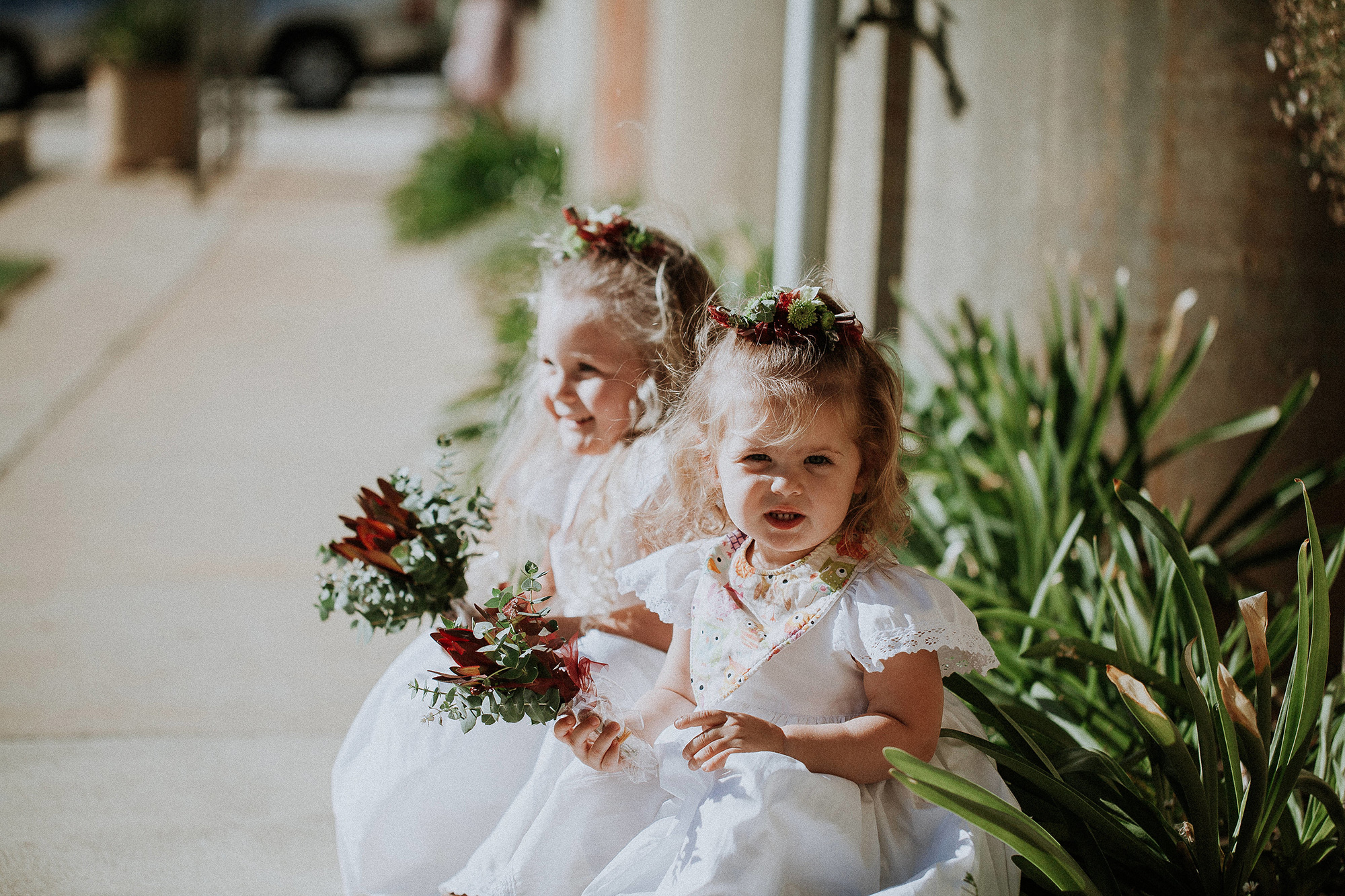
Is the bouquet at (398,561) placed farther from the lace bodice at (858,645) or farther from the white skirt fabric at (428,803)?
the lace bodice at (858,645)

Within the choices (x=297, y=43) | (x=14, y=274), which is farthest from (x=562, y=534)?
(x=297, y=43)

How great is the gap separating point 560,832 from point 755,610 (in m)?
0.45

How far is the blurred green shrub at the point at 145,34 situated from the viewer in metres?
11.4

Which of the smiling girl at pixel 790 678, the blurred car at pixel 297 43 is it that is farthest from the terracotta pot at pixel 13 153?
the smiling girl at pixel 790 678

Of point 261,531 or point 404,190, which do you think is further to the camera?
point 404,190

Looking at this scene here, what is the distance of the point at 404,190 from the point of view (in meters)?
9.83

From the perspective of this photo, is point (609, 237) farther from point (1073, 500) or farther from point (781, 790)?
point (1073, 500)

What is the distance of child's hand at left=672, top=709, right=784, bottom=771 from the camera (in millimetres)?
1812

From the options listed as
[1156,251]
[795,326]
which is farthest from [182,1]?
[795,326]

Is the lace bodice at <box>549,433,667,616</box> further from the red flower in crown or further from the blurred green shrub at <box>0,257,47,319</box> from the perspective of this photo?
the blurred green shrub at <box>0,257,47,319</box>

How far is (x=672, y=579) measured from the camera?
212cm

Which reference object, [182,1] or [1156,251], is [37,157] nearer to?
[182,1]

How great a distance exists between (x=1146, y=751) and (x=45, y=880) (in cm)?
194

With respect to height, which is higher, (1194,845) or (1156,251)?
(1156,251)
